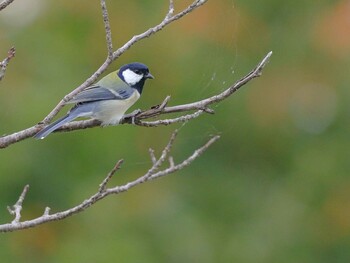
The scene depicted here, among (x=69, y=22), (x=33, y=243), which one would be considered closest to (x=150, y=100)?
(x=69, y=22)

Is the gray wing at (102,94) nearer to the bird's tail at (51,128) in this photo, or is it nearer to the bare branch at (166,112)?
the bird's tail at (51,128)

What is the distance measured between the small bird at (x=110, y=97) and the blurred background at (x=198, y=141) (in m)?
1.77

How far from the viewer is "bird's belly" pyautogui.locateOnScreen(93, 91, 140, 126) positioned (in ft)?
10.6

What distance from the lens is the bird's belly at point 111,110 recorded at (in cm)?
322

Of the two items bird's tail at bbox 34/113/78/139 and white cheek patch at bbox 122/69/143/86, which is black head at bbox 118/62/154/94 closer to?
white cheek patch at bbox 122/69/143/86

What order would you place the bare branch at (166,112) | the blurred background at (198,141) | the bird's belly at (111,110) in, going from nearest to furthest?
the bare branch at (166,112) → the bird's belly at (111,110) → the blurred background at (198,141)

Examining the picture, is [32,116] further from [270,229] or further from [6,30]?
[270,229]

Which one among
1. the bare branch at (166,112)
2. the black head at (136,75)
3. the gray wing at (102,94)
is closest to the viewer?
the bare branch at (166,112)

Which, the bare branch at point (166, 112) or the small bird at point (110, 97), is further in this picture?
the small bird at point (110, 97)

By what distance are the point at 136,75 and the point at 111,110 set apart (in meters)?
0.45

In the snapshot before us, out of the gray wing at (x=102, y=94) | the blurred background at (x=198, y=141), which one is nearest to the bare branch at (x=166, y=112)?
the gray wing at (x=102, y=94)

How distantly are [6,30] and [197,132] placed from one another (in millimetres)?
1367

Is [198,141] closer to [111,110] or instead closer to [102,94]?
[102,94]

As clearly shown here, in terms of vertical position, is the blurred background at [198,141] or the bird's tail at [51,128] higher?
the bird's tail at [51,128]
